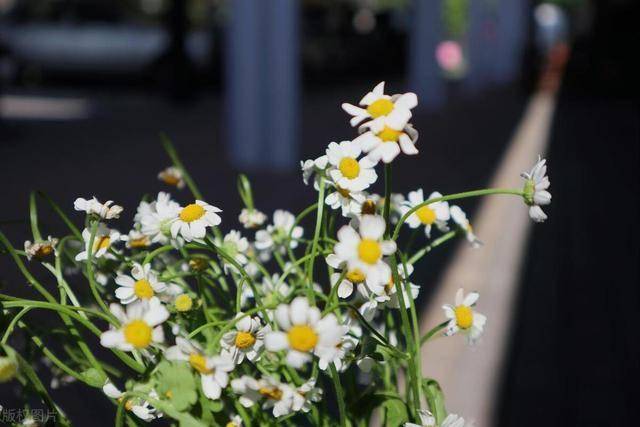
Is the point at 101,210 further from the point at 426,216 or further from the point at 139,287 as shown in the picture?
the point at 426,216

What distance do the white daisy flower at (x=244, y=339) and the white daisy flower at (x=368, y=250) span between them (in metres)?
0.18

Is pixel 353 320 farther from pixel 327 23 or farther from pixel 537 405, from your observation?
pixel 327 23

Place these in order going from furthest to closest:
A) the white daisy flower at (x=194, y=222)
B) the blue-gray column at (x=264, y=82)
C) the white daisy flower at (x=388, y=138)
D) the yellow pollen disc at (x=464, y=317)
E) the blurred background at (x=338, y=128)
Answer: the blue-gray column at (x=264, y=82)
the blurred background at (x=338, y=128)
the yellow pollen disc at (x=464, y=317)
the white daisy flower at (x=194, y=222)
the white daisy flower at (x=388, y=138)

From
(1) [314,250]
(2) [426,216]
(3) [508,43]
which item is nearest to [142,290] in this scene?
(1) [314,250]

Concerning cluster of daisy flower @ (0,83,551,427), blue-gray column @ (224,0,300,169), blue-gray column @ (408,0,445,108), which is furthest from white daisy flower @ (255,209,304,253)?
blue-gray column @ (408,0,445,108)

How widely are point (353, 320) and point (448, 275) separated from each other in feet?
9.38

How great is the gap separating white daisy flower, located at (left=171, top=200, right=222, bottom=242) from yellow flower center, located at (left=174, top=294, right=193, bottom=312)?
8 centimetres

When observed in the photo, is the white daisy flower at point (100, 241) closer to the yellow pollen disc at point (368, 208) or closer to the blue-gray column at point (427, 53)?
the yellow pollen disc at point (368, 208)

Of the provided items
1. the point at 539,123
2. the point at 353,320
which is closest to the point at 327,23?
the point at 539,123

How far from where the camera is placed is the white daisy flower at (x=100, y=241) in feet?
3.90

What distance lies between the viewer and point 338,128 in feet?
31.3

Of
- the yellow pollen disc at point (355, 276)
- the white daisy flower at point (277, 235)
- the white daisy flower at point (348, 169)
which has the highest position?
the white daisy flower at point (348, 169)

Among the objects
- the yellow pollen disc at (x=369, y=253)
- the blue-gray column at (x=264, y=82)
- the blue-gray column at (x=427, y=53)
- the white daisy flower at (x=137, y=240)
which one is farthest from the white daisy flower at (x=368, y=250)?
the blue-gray column at (x=427, y=53)

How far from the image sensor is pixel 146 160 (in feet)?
23.9
